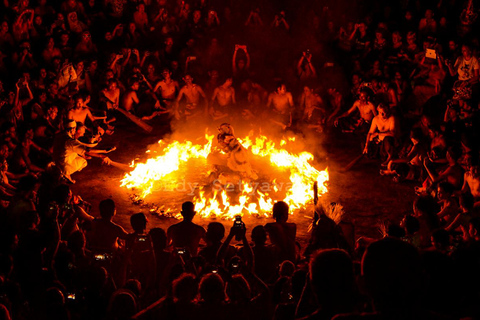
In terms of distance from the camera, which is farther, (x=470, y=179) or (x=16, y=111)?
(x=16, y=111)

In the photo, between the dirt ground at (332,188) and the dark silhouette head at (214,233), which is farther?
the dirt ground at (332,188)

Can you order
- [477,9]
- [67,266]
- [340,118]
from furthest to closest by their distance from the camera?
[477,9] → [340,118] → [67,266]

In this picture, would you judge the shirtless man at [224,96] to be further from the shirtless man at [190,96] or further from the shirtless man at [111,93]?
the shirtless man at [111,93]

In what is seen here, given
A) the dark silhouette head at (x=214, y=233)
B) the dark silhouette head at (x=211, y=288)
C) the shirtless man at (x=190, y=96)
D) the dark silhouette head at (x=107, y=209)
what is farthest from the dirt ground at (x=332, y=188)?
the dark silhouette head at (x=211, y=288)

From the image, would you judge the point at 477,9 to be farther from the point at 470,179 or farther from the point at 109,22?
the point at 109,22

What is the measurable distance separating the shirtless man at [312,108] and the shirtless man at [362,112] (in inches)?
21.5

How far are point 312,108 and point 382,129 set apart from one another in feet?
8.72

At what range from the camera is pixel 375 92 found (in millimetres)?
14336

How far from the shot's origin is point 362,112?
13.7 metres

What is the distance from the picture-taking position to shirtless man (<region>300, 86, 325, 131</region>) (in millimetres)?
14461

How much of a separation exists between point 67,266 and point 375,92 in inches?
429

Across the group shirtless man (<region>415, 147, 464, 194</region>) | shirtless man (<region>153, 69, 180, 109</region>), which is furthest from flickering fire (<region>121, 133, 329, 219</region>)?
shirtless man (<region>153, 69, 180, 109</region>)

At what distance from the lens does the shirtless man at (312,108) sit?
14.5 meters

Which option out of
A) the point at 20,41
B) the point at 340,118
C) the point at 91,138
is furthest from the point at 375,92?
the point at 20,41
